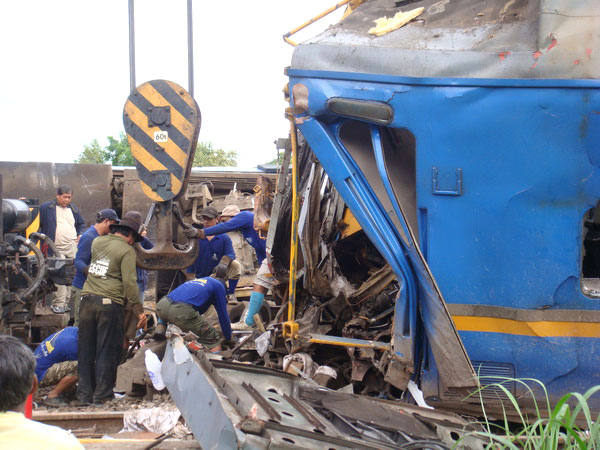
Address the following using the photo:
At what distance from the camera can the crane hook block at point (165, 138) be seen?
206 inches

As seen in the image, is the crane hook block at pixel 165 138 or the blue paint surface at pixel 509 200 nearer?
the blue paint surface at pixel 509 200

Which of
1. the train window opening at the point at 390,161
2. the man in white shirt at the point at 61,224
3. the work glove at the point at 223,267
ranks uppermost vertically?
the train window opening at the point at 390,161

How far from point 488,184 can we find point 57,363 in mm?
4445

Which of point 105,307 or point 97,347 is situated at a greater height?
point 105,307

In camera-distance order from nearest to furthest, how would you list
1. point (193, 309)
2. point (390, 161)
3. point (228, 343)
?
point (390, 161), point (193, 309), point (228, 343)

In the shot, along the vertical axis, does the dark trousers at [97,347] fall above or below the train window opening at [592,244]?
below

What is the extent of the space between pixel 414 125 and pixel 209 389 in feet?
5.36

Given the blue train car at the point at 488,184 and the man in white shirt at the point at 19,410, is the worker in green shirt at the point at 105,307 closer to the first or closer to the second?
the blue train car at the point at 488,184

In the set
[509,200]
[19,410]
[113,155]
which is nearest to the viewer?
[19,410]

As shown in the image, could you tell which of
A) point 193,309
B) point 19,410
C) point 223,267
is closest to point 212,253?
point 223,267

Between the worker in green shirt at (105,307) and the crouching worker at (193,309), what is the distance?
0.47m

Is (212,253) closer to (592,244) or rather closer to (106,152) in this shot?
(592,244)

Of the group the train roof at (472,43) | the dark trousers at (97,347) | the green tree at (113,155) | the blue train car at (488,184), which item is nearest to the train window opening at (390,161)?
the blue train car at (488,184)

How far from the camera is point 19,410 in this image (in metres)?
1.99
